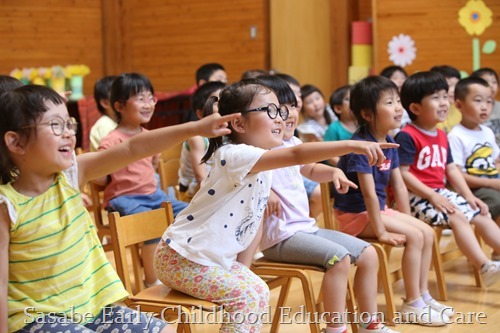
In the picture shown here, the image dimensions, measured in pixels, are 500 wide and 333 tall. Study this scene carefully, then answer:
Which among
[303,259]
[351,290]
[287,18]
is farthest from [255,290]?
[287,18]

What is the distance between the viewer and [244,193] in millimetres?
2412

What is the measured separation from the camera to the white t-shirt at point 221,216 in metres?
2.40

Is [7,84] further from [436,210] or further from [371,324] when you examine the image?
[436,210]

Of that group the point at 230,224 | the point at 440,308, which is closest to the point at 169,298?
the point at 230,224

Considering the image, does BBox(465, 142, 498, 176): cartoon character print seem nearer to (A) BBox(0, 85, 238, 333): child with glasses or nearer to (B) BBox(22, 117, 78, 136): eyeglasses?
(A) BBox(0, 85, 238, 333): child with glasses

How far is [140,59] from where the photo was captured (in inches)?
341

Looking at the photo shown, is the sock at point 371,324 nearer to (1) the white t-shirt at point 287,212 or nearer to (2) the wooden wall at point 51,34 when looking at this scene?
(1) the white t-shirt at point 287,212

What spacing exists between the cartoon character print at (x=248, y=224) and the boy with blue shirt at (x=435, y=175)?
1.48 m

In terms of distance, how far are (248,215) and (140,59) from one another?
6.49 meters

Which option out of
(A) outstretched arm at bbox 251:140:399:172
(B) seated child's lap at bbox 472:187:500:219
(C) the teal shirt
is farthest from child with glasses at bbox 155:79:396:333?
(C) the teal shirt

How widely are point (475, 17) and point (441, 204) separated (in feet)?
12.1

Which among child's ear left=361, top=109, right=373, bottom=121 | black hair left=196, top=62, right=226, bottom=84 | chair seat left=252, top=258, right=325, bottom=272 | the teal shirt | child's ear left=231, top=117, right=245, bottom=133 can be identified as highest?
black hair left=196, top=62, right=226, bottom=84

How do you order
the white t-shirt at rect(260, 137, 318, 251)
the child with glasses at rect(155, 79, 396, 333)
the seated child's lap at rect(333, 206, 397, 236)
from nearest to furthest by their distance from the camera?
the child with glasses at rect(155, 79, 396, 333)
the white t-shirt at rect(260, 137, 318, 251)
the seated child's lap at rect(333, 206, 397, 236)

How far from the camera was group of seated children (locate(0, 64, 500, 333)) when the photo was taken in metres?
2.02
